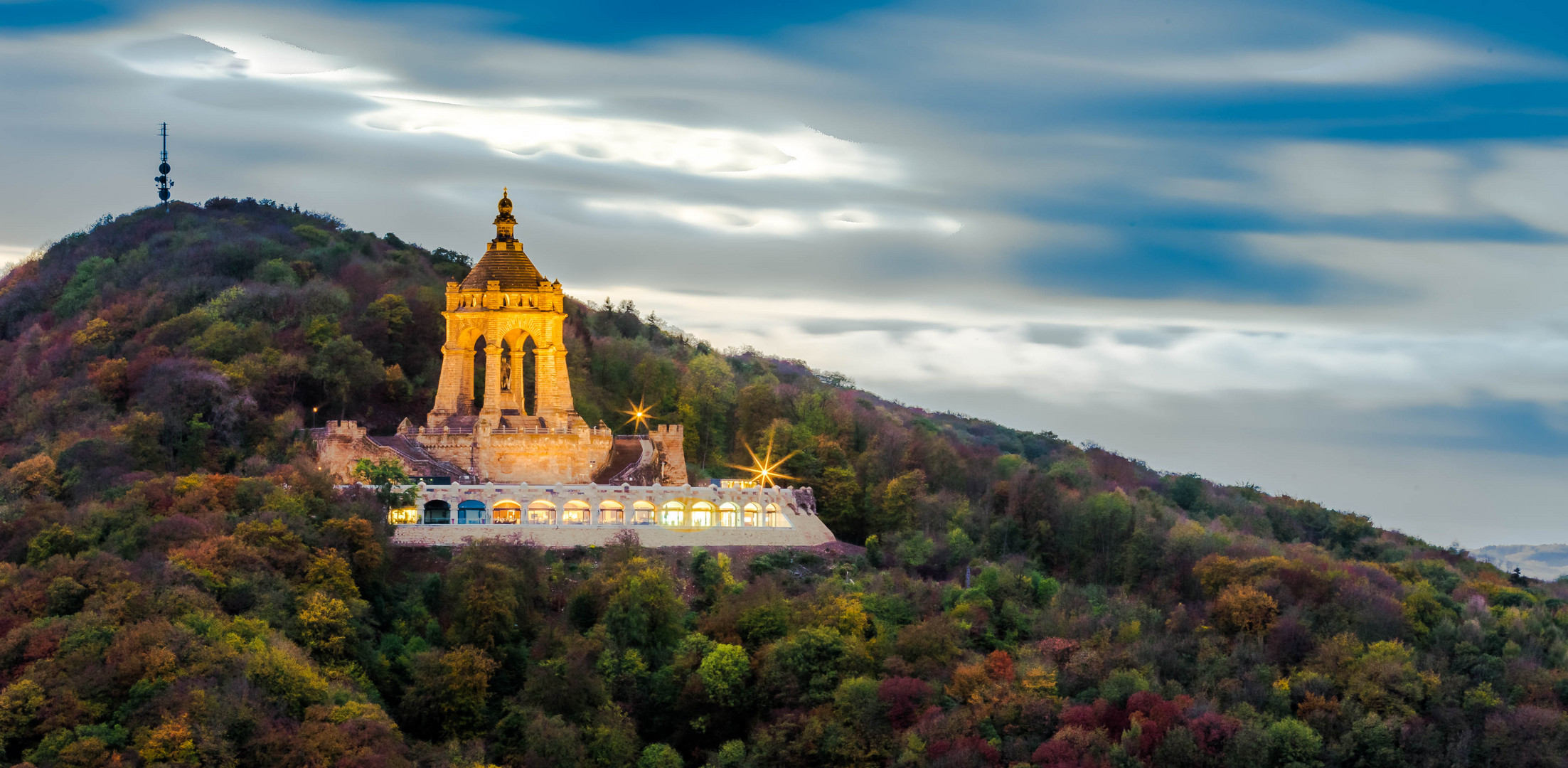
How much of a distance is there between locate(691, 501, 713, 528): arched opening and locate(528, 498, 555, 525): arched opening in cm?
547

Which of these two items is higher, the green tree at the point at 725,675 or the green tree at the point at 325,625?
the green tree at the point at 325,625

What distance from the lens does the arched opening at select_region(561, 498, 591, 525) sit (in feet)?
258

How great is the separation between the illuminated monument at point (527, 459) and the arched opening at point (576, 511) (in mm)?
54

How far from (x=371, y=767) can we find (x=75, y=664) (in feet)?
32.9

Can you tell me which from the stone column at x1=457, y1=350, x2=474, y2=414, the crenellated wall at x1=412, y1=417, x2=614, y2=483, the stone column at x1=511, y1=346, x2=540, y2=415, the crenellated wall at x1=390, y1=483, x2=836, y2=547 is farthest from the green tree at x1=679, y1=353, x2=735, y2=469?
the stone column at x1=457, y1=350, x2=474, y2=414

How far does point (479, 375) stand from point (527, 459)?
11080 millimetres

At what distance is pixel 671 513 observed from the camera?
79812mm

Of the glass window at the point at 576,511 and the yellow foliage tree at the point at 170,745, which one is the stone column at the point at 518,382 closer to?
the glass window at the point at 576,511

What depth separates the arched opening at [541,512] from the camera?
3091 inches

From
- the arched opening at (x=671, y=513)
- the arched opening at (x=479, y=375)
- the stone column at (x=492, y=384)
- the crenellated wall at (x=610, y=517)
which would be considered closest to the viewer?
the crenellated wall at (x=610, y=517)

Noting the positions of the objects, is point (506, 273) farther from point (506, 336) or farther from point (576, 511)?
point (576, 511)

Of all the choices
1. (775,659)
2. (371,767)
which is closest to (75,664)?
(371,767)

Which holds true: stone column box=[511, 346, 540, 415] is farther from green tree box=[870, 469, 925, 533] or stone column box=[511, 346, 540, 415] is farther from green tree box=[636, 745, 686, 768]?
green tree box=[636, 745, 686, 768]

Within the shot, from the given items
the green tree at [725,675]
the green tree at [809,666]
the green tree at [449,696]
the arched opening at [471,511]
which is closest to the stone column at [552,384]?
the arched opening at [471,511]
